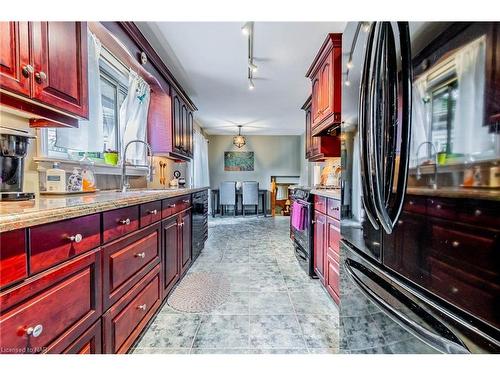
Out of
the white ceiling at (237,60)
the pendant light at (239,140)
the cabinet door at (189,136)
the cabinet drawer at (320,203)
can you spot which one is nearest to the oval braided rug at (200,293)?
the cabinet drawer at (320,203)

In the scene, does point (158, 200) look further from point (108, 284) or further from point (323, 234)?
point (323, 234)

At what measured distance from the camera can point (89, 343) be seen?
934mm

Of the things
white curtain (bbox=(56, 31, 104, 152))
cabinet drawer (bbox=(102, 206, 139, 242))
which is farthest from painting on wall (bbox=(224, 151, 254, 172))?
cabinet drawer (bbox=(102, 206, 139, 242))

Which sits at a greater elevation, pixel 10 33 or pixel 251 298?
pixel 10 33

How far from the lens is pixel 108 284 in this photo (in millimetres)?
1048

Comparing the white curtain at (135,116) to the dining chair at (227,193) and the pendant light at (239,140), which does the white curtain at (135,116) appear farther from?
the pendant light at (239,140)

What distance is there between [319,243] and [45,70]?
2.22 metres

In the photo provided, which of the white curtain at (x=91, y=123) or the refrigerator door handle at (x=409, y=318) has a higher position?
the white curtain at (x=91, y=123)

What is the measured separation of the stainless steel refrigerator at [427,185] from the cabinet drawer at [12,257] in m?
1.03

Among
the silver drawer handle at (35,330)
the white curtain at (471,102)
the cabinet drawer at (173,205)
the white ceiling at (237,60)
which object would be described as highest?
the white ceiling at (237,60)

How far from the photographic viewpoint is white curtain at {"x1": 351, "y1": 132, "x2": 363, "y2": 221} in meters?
0.85

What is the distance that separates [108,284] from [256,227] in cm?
419

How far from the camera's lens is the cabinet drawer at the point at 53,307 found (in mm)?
640
